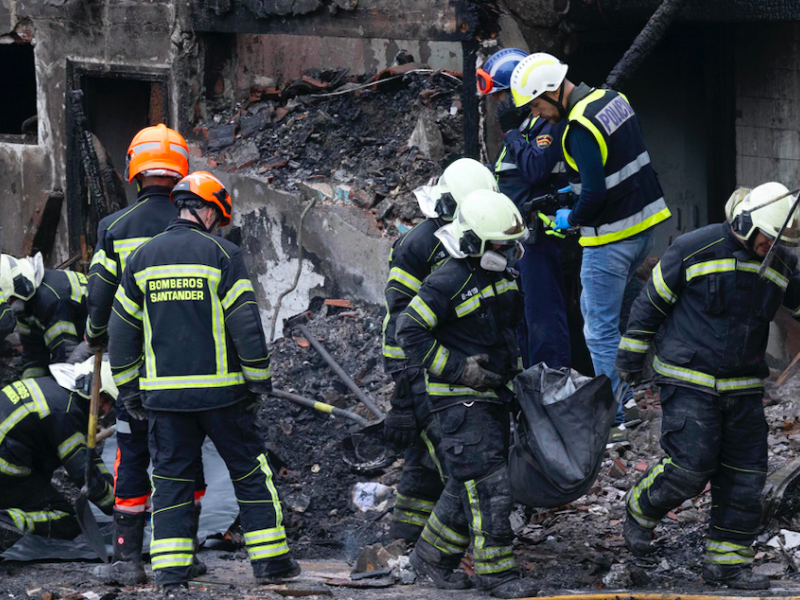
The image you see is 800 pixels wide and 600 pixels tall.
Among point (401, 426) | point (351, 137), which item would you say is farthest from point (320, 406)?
point (351, 137)

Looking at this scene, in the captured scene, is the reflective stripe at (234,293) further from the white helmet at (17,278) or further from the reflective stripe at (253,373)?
the white helmet at (17,278)

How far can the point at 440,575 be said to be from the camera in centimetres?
499

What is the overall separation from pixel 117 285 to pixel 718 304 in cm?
304

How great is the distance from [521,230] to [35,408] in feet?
8.99

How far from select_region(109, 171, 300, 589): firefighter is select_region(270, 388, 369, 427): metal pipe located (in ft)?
6.02

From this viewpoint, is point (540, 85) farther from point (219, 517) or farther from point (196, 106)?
point (196, 106)

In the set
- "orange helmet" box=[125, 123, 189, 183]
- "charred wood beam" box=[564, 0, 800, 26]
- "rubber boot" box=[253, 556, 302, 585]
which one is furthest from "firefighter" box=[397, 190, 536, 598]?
"charred wood beam" box=[564, 0, 800, 26]

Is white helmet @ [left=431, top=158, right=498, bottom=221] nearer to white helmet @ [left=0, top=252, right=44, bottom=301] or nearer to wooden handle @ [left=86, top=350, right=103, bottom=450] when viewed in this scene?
wooden handle @ [left=86, top=350, right=103, bottom=450]

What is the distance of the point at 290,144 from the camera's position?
358 inches

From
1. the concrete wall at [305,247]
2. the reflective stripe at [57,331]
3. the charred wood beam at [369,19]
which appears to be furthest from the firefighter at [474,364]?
the concrete wall at [305,247]

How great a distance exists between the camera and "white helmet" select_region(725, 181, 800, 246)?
447 cm

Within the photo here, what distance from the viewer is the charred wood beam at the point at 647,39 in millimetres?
6828

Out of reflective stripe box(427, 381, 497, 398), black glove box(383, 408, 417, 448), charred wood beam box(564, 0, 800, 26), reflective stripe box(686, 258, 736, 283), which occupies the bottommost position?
black glove box(383, 408, 417, 448)

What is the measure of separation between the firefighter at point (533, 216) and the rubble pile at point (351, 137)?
176 cm
